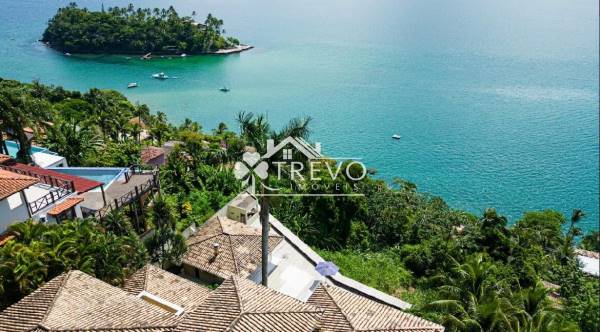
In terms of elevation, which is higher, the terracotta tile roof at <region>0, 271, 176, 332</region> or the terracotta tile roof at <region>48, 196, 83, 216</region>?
the terracotta tile roof at <region>48, 196, 83, 216</region>

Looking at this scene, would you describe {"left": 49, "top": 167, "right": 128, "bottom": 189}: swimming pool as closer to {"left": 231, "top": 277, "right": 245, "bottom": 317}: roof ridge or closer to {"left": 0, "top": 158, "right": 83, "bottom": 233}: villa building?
{"left": 0, "top": 158, "right": 83, "bottom": 233}: villa building

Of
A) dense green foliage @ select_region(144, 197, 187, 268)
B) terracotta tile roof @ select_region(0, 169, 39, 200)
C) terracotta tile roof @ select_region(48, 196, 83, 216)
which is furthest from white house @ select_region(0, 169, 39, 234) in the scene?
dense green foliage @ select_region(144, 197, 187, 268)

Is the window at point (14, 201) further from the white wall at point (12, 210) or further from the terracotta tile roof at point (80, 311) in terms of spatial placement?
the terracotta tile roof at point (80, 311)

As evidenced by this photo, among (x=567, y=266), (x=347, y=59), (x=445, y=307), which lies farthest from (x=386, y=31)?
(x=445, y=307)

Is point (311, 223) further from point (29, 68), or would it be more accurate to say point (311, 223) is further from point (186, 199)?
point (29, 68)

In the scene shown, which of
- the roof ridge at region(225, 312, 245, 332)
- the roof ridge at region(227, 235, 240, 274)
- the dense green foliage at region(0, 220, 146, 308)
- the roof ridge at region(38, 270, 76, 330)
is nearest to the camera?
the roof ridge at region(225, 312, 245, 332)

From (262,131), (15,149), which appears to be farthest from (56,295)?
(15,149)
